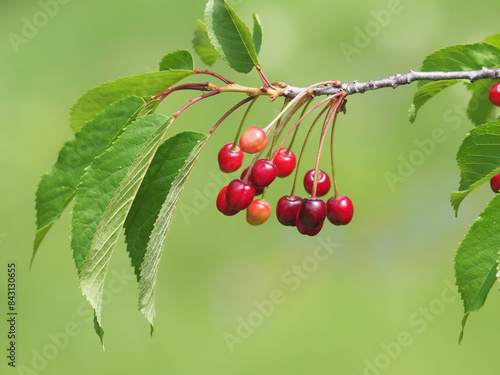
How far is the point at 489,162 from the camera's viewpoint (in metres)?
0.86

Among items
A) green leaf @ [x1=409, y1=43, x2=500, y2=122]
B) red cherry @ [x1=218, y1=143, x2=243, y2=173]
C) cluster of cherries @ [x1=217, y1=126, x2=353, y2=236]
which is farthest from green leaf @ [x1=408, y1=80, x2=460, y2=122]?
red cherry @ [x1=218, y1=143, x2=243, y2=173]

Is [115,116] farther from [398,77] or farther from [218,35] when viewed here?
[398,77]

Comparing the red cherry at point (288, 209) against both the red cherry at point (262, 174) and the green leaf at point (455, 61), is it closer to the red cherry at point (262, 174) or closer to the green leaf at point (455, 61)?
the red cherry at point (262, 174)

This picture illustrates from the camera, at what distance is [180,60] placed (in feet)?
3.12

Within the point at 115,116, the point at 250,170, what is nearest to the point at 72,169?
the point at 115,116

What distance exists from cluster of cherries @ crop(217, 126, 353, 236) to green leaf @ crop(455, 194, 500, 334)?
0.73 feet

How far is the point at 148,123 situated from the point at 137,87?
9 centimetres

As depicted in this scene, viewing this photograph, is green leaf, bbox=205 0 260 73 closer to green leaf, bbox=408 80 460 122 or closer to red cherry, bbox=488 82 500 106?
green leaf, bbox=408 80 460 122

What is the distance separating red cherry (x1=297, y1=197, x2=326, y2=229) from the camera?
886 mm

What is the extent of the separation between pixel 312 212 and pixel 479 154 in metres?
0.26

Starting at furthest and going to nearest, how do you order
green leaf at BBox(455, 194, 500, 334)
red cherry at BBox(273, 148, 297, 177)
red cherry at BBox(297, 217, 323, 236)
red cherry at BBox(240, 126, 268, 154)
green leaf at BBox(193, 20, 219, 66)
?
1. green leaf at BBox(193, 20, 219, 66)
2. red cherry at BBox(273, 148, 297, 177)
3. red cherry at BBox(297, 217, 323, 236)
4. red cherry at BBox(240, 126, 268, 154)
5. green leaf at BBox(455, 194, 500, 334)

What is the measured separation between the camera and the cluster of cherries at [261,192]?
0.85 m

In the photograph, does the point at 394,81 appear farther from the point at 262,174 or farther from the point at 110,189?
the point at 110,189

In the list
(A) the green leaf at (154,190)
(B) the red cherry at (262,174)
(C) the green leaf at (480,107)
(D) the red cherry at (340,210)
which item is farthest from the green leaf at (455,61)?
(A) the green leaf at (154,190)
